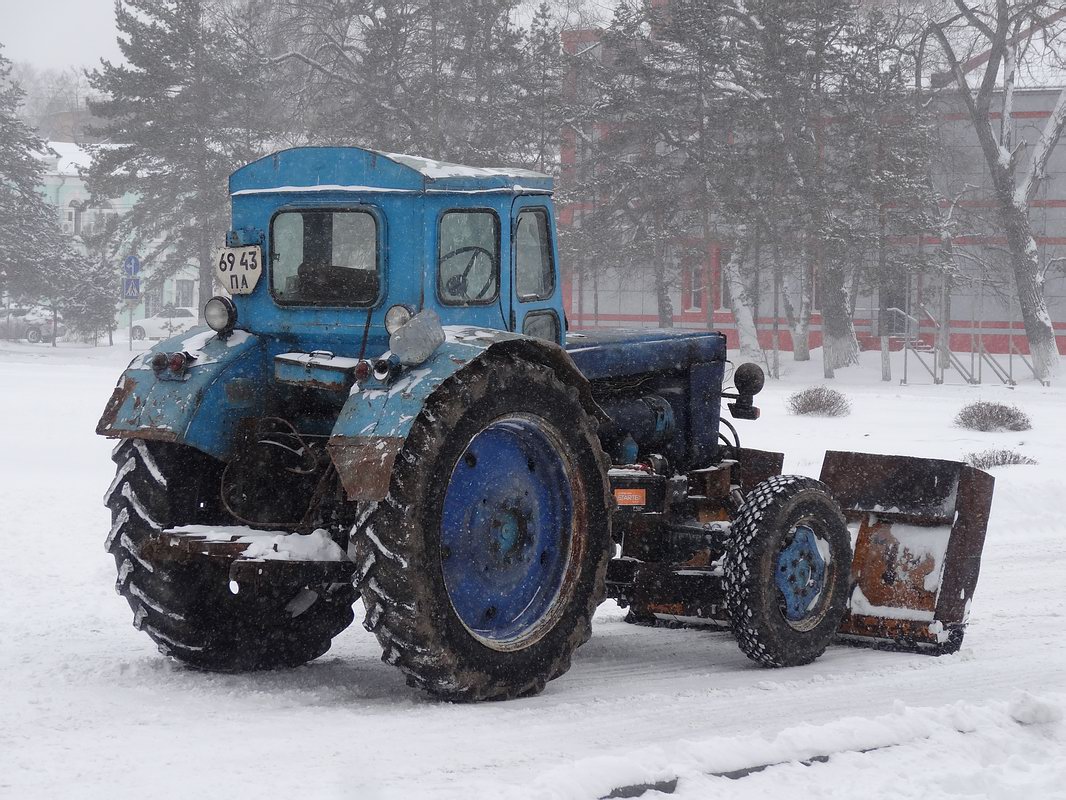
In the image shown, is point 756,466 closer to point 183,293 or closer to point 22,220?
point 22,220

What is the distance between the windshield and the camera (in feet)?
22.7

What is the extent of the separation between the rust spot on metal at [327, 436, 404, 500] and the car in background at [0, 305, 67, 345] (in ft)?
173

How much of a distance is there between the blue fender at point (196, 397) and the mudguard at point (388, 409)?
1.00 meters

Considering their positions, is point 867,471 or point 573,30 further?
point 573,30

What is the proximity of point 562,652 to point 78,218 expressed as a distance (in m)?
71.6

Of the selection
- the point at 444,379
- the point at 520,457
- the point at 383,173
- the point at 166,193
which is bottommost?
the point at 520,457

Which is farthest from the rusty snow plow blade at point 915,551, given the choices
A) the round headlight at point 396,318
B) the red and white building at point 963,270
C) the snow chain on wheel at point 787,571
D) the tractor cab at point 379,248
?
the red and white building at point 963,270

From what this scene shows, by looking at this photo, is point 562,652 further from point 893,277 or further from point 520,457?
point 893,277

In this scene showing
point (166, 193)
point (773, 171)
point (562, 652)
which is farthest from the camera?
point (166, 193)

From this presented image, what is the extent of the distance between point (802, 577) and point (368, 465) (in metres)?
3.16

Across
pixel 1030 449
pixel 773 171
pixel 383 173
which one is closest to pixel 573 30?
pixel 773 171

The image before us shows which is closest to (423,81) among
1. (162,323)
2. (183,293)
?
(162,323)

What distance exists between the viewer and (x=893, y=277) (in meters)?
38.3

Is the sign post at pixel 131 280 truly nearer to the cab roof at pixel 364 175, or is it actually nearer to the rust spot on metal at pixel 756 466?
the rust spot on metal at pixel 756 466
